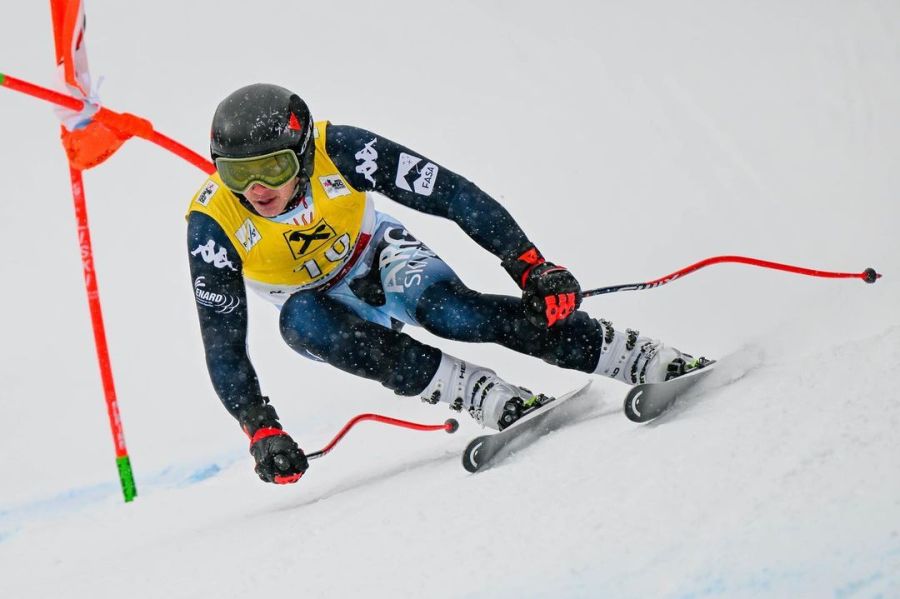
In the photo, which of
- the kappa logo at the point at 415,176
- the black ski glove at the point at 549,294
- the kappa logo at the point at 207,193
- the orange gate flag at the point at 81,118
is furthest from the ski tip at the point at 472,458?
the orange gate flag at the point at 81,118

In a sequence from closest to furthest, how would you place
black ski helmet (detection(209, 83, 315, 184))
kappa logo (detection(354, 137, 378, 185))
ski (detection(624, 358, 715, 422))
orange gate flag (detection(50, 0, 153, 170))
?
ski (detection(624, 358, 715, 422)) → black ski helmet (detection(209, 83, 315, 184)) → kappa logo (detection(354, 137, 378, 185)) → orange gate flag (detection(50, 0, 153, 170))

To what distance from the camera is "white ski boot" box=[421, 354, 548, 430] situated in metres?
2.87

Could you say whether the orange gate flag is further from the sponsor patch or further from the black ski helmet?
the sponsor patch

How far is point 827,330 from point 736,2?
4164mm

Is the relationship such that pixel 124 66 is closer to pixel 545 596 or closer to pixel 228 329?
pixel 228 329

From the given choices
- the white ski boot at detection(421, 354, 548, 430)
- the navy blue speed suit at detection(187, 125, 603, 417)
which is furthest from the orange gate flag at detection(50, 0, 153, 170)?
the white ski boot at detection(421, 354, 548, 430)

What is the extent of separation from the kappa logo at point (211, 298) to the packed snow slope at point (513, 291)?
0.66m

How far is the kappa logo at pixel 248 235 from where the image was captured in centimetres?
292

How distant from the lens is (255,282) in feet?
10.5

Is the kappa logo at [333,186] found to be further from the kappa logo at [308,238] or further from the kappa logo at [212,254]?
the kappa logo at [212,254]

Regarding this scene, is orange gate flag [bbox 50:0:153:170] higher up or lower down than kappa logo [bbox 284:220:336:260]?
higher up

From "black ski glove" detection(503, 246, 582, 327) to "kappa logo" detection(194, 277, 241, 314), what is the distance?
89 centimetres

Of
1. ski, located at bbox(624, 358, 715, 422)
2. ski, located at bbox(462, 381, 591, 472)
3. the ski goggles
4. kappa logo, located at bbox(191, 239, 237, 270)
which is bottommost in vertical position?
ski, located at bbox(624, 358, 715, 422)

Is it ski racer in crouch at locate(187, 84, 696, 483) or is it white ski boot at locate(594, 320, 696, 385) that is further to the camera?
white ski boot at locate(594, 320, 696, 385)
